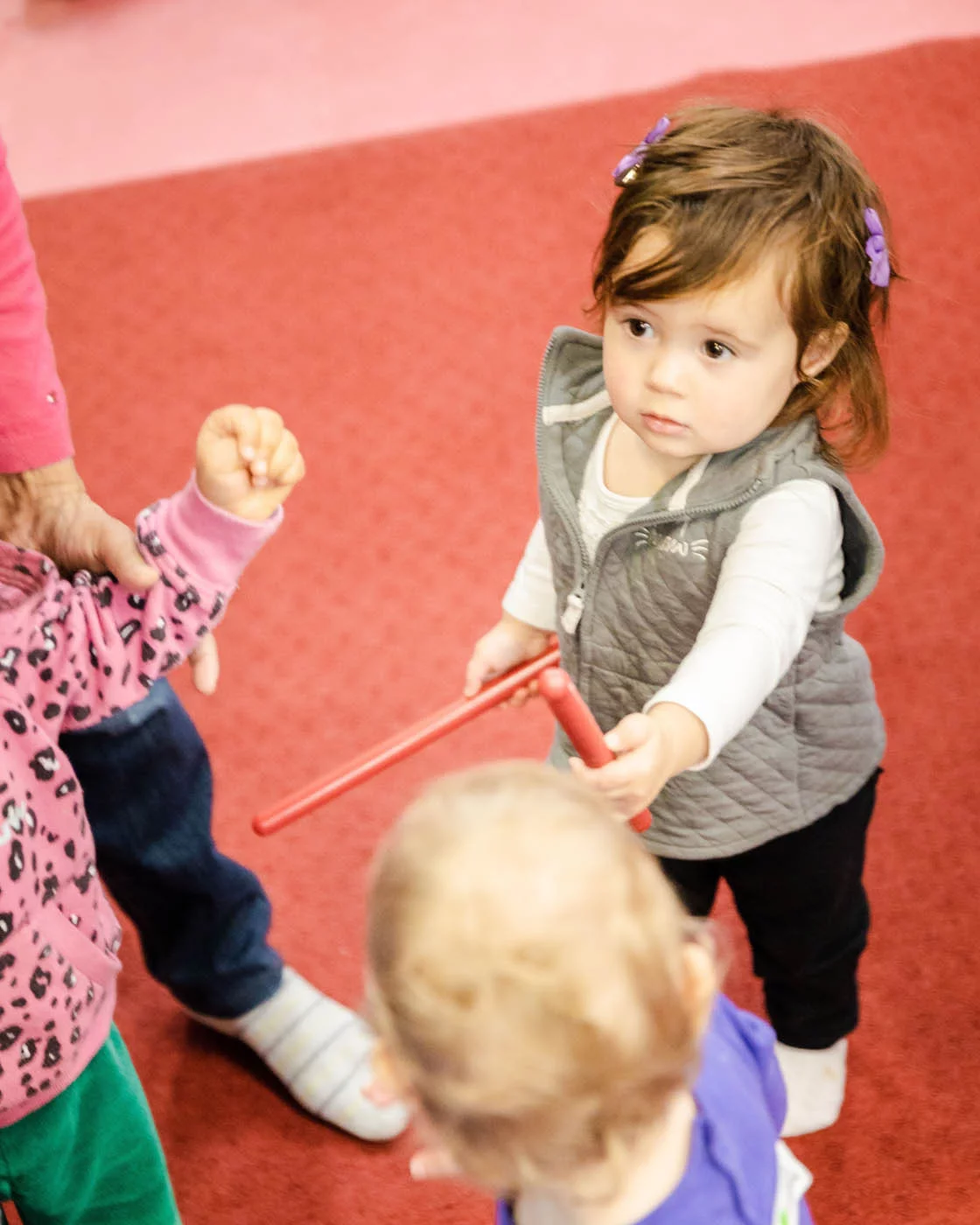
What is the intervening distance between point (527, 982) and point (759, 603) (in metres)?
0.31

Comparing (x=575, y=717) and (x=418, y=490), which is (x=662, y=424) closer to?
(x=575, y=717)

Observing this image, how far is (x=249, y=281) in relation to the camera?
1.80 meters

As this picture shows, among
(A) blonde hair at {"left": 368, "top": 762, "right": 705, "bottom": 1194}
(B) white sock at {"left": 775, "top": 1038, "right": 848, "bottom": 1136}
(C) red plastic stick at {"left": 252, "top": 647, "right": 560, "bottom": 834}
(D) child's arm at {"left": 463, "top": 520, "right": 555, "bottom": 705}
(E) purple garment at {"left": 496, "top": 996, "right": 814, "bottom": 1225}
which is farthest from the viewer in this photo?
(B) white sock at {"left": 775, "top": 1038, "right": 848, "bottom": 1136}

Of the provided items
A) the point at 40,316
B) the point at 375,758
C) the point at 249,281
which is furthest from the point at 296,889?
the point at 249,281

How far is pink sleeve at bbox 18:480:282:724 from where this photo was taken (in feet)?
2.30

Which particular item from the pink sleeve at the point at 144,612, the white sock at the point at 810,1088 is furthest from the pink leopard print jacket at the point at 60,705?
A: the white sock at the point at 810,1088

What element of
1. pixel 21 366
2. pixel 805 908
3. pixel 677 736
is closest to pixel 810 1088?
pixel 805 908

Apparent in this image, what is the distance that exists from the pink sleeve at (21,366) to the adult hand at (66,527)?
1 centimetres

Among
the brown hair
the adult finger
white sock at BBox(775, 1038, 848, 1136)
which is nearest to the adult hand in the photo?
the adult finger

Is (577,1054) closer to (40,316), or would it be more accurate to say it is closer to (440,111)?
(40,316)

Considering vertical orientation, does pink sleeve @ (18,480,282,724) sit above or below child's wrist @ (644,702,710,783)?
above

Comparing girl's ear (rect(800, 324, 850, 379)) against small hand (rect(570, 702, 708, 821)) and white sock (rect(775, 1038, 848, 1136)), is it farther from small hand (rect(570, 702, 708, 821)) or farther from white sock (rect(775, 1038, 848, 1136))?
white sock (rect(775, 1038, 848, 1136))

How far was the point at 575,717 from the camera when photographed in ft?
2.10

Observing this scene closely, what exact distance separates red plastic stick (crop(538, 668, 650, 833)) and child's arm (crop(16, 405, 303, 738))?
0.17 metres
